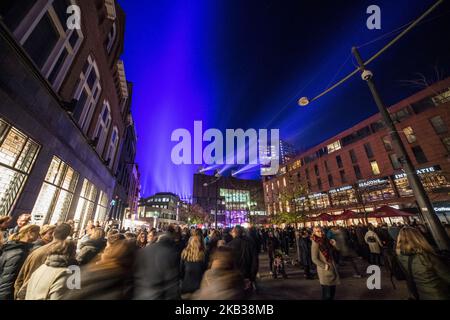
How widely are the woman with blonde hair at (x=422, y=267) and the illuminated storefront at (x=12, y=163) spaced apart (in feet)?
35.6

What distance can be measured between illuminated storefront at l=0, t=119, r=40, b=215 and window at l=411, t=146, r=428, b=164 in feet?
149

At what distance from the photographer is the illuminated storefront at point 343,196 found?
36.8m

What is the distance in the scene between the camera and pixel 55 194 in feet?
28.7

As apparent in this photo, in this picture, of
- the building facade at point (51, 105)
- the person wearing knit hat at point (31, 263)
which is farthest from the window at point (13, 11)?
the person wearing knit hat at point (31, 263)

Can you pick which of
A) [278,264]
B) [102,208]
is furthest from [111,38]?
[278,264]

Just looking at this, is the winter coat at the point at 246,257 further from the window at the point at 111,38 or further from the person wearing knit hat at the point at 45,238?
the window at the point at 111,38

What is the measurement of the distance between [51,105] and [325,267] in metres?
11.3

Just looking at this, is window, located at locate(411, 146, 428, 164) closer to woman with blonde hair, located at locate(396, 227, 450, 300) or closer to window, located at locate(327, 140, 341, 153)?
window, located at locate(327, 140, 341, 153)

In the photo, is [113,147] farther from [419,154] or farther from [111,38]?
[419,154]

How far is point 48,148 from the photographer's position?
7352 millimetres

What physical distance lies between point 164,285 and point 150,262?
438mm

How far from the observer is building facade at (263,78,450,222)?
26.1 meters
